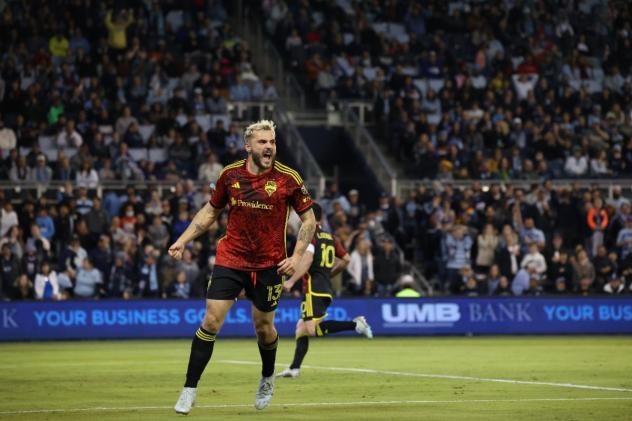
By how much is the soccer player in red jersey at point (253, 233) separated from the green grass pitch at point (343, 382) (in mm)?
992

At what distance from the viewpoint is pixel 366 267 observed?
102 ft

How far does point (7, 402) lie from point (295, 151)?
874 inches

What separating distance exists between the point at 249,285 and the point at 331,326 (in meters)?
6.43

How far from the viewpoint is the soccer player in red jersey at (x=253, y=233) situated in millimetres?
12578

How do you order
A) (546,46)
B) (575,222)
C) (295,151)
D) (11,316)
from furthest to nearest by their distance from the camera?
(546,46) → (295,151) → (575,222) → (11,316)

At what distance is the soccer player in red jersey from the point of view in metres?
12.6

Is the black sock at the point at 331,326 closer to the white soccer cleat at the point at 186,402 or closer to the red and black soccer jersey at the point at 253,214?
the red and black soccer jersey at the point at 253,214

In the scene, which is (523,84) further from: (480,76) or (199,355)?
(199,355)

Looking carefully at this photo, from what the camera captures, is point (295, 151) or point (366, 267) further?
point (295, 151)

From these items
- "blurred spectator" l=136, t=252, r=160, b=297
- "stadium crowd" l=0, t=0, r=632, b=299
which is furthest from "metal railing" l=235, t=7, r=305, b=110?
"blurred spectator" l=136, t=252, r=160, b=297

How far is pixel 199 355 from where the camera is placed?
12523 millimetres

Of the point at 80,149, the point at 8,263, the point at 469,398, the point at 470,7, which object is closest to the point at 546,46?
the point at 470,7

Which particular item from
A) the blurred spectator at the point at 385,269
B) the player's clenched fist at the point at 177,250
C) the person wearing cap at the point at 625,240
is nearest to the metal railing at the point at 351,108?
the blurred spectator at the point at 385,269

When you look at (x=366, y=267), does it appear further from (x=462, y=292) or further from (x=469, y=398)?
(x=469, y=398)
